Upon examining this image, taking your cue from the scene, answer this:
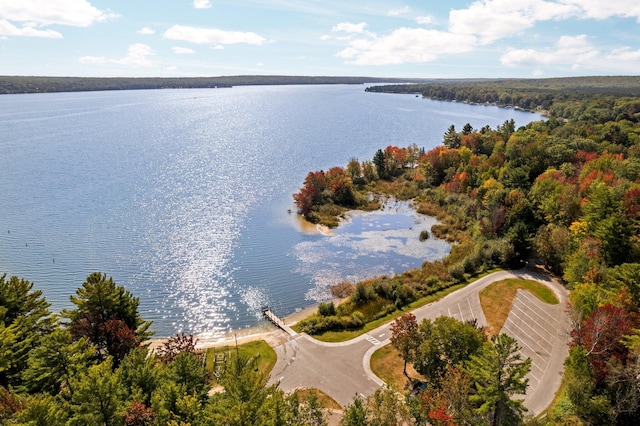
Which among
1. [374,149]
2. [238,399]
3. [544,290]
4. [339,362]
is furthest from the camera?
[374,149]

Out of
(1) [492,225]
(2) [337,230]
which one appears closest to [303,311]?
(2) [337,230]

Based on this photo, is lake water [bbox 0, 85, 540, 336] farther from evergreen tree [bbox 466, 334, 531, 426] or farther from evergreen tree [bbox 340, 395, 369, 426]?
evergreen tree [bbox 466, 334, 531, 426]

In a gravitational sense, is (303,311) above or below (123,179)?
below

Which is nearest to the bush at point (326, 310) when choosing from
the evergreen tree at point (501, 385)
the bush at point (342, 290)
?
the bush at point (342, 290)

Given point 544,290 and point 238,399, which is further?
point 544,290

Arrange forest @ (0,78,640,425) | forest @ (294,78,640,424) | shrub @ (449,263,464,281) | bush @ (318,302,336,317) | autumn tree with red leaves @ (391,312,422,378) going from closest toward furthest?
forest @ (0,78,640,425), forest @ (294,78,640,424), autumn tree with red leaves @ (391,312,422,378), bush @ (318,302,336,317), shrub @ (449,263,464,281)

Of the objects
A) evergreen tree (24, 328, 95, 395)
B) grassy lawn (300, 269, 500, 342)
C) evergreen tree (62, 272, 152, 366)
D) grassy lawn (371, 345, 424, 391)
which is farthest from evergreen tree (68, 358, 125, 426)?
grassy lawn (300, 269, 500, 342)

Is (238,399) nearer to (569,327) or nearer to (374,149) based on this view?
(569,327)
